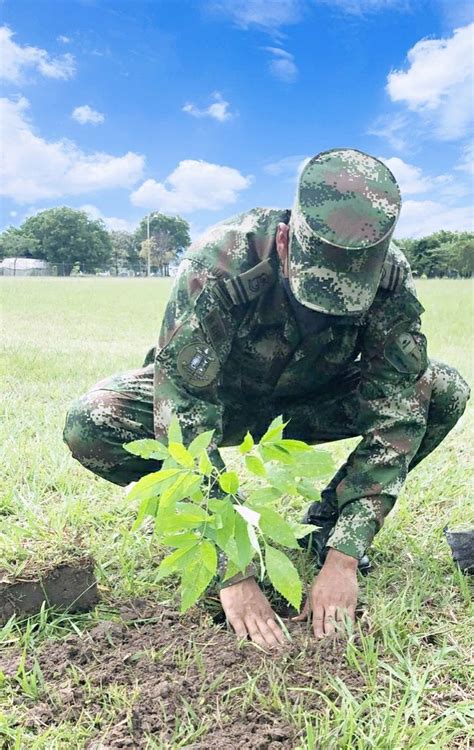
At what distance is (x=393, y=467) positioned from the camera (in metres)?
2.36

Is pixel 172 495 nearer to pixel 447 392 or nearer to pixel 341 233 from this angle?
pixel 341 233

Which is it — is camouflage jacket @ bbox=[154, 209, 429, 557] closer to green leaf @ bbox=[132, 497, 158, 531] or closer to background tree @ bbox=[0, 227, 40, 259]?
green leaf @ bbox=[132, 497, 158, 531]

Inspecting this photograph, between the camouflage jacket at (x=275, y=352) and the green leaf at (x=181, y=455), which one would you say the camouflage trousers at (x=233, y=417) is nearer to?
the camouflage jacket at (x=275, y=352)

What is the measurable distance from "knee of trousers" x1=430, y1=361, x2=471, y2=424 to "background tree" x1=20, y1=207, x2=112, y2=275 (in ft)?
171

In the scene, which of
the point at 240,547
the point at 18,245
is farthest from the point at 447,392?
the point at 18,245

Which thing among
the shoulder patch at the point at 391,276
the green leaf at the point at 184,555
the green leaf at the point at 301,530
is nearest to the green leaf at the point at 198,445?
the green leaf at the point at 184,555

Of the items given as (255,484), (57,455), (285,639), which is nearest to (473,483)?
(255,484)

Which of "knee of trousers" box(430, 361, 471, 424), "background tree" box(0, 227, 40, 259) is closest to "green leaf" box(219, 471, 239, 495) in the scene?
"knee of trousers" box(430, 361, 471, 424)

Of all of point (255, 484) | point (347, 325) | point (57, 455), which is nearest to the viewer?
point (347, 325)

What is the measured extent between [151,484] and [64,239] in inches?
2190

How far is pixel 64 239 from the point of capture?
54344 millimetres

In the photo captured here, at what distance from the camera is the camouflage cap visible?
190 cm

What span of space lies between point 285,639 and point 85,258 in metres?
54.7

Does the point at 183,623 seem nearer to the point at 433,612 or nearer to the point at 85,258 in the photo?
the point at 433,612
